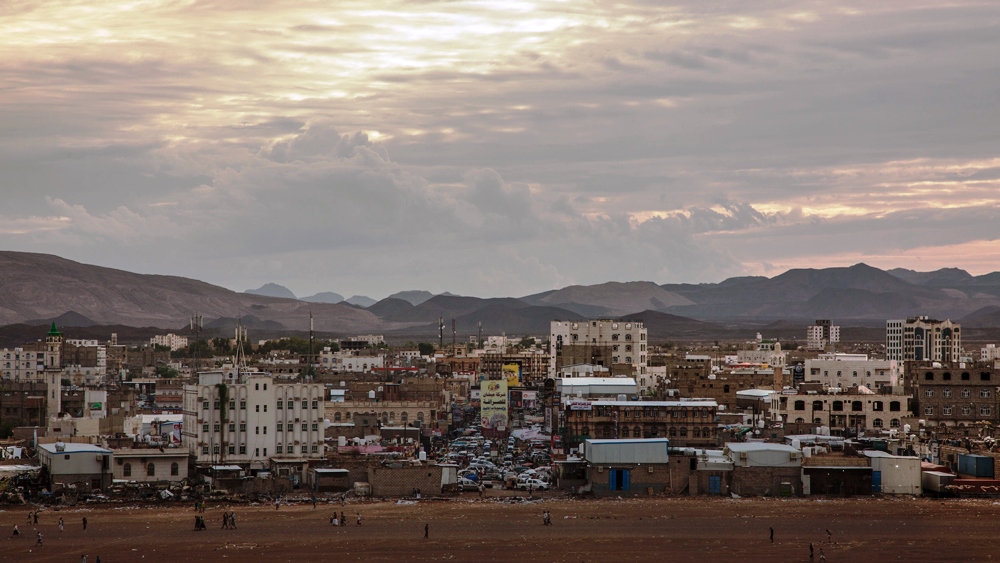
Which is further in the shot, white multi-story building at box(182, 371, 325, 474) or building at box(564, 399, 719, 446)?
building at box(564, 399, 719, 446)

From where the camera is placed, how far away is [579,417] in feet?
339

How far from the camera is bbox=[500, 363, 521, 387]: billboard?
586 ft

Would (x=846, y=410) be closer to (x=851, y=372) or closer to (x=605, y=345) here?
(x=851, y=372)

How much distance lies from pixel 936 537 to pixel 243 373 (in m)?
45.1

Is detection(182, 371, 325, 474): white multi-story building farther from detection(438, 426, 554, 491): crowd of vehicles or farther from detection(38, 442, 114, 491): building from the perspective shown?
detection(438, 426, 554, 491): crowd of vehicles

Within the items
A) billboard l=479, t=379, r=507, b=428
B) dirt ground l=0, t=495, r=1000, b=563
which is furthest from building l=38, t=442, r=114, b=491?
billboard l=479, t=379, r=507, b=428

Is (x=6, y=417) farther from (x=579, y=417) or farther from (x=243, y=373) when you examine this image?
(x=579, y=417)

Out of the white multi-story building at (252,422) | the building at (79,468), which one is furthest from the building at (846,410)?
the building at (79,468)

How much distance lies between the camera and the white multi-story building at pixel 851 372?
498ft

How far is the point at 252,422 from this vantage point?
9144cm

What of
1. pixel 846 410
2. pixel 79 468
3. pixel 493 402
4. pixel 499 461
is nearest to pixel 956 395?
pixel 846 410

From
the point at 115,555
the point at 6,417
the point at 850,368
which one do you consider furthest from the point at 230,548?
the point at 850,368

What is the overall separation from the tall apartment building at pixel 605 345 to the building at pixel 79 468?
91489 mm

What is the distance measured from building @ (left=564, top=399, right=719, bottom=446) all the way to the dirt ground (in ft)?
66.3
